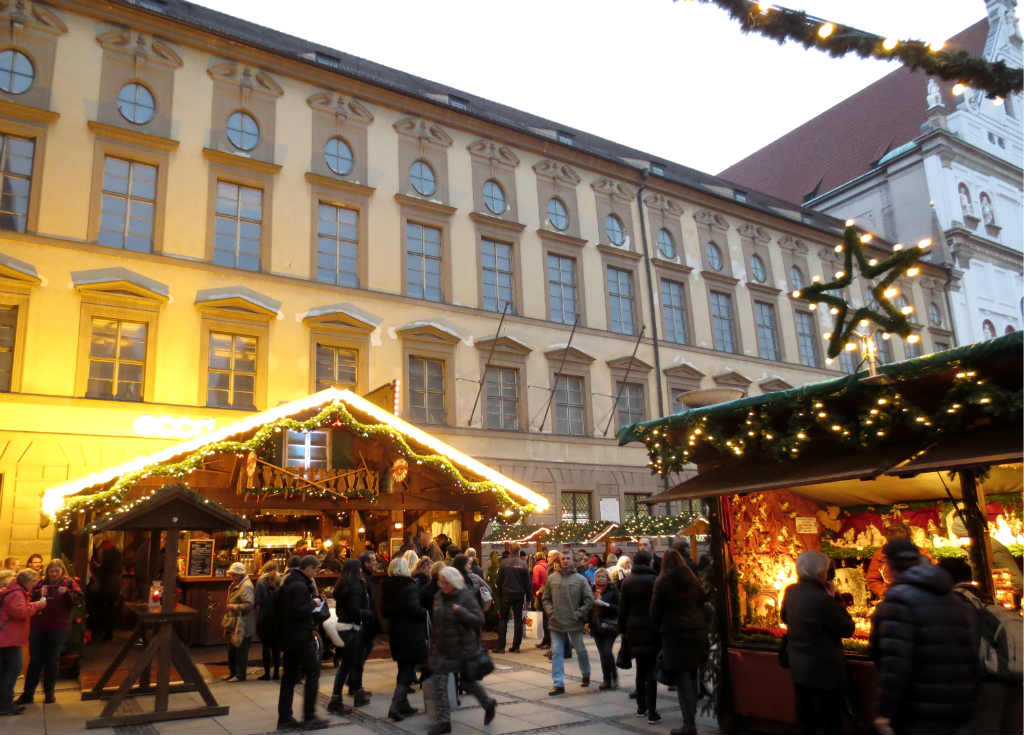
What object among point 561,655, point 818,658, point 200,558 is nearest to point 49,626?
point 200,558

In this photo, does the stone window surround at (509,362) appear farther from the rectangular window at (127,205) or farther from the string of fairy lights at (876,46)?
the string of fairy lights at (876,46)

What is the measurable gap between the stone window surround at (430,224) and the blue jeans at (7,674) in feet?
49.5

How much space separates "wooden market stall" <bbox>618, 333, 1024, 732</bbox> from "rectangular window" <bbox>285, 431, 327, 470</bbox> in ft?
22.7

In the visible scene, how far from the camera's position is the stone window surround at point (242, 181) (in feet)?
67.4

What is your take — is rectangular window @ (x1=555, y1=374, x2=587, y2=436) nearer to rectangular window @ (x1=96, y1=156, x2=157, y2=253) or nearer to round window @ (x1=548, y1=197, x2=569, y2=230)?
round window @ (x1=548, y1=197, x2=569, y2=230)

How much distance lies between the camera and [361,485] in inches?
579

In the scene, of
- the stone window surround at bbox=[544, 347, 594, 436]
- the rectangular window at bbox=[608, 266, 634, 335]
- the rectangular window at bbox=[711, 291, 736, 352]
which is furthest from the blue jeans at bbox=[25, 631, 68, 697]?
the rectangular window at bbox=[711, 291, 736, 352]

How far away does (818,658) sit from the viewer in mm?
5965

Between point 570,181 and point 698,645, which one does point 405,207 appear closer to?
point 570,181

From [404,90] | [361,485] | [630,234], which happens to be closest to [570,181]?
[630,234]

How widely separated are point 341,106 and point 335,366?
7.92 meters

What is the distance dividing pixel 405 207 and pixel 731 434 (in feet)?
56.2

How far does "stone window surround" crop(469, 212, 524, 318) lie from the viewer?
2486 cm

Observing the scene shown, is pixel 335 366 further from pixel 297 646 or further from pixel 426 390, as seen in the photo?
pixel 297 646
